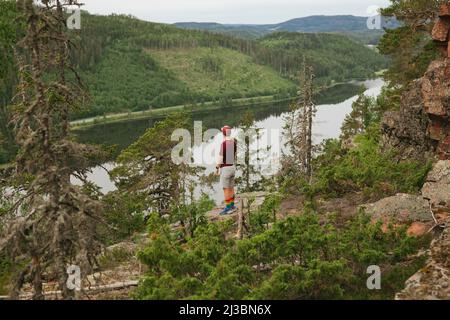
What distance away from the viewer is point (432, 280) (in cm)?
757

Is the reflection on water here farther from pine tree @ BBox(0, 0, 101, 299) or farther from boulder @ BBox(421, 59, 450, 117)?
pine tree @ BBox(0, 0, 101, 299)

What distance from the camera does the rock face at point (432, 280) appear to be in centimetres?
717

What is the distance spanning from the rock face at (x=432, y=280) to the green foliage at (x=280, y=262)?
52 centimetres

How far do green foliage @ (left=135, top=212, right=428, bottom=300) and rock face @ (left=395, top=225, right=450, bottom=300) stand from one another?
0.52 m

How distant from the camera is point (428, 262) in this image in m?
8.38

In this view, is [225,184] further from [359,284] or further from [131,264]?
[359,284]

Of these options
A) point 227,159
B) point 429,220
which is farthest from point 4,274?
point 429,220

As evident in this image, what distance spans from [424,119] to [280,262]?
355 inches

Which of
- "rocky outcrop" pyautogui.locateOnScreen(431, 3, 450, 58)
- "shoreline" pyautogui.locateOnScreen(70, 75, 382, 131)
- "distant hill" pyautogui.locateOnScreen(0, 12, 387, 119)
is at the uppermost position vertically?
"rocky outcrop" pyautogui.locateOnScreen(431, 3, 450, 58)

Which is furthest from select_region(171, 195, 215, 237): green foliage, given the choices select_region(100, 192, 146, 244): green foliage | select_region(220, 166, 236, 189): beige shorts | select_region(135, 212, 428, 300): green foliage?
select_region(100, 192, 146, 244): green foliage

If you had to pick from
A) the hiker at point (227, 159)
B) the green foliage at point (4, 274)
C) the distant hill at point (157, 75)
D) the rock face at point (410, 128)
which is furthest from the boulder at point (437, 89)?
the distant hill at point (157, 75)

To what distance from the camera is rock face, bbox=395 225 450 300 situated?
717 cm

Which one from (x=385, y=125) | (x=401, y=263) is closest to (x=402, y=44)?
(x=385, y=125)

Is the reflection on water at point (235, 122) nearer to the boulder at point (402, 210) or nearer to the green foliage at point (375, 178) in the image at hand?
the green foliage at point (375, 178)
